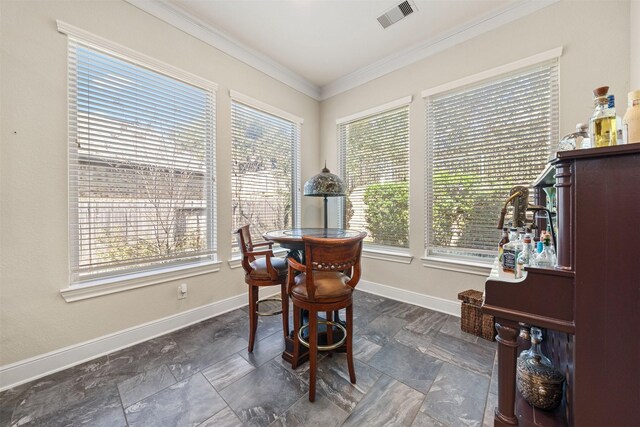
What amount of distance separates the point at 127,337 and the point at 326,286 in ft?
6.19

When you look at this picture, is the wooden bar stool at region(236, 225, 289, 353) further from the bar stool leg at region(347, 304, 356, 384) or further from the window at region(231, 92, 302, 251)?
the window at region(231, 92, 302, 251)

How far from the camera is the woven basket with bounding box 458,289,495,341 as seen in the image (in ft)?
6.98

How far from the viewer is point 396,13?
2357 mm

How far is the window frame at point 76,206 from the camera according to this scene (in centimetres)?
183

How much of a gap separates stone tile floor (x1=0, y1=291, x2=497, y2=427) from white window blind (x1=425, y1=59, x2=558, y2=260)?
1109 millimetres

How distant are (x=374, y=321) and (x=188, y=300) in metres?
1.97

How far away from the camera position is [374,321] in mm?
2510

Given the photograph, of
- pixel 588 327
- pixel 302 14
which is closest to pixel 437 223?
pixel 588 327

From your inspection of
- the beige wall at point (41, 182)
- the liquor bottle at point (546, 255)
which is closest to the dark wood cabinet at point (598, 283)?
the liquor bottle at point (546, 255)

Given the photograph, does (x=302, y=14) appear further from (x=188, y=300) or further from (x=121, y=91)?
(x=188, y=300)

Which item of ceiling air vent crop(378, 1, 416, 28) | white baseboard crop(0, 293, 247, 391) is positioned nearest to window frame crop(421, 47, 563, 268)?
ceiling air vent crop(378, 1, 416, 28)

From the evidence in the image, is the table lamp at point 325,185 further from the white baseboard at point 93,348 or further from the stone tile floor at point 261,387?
the white baseboard at point 93,348

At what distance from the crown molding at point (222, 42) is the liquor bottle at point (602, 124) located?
3154mm

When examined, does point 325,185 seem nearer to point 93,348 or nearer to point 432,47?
point 432,47
